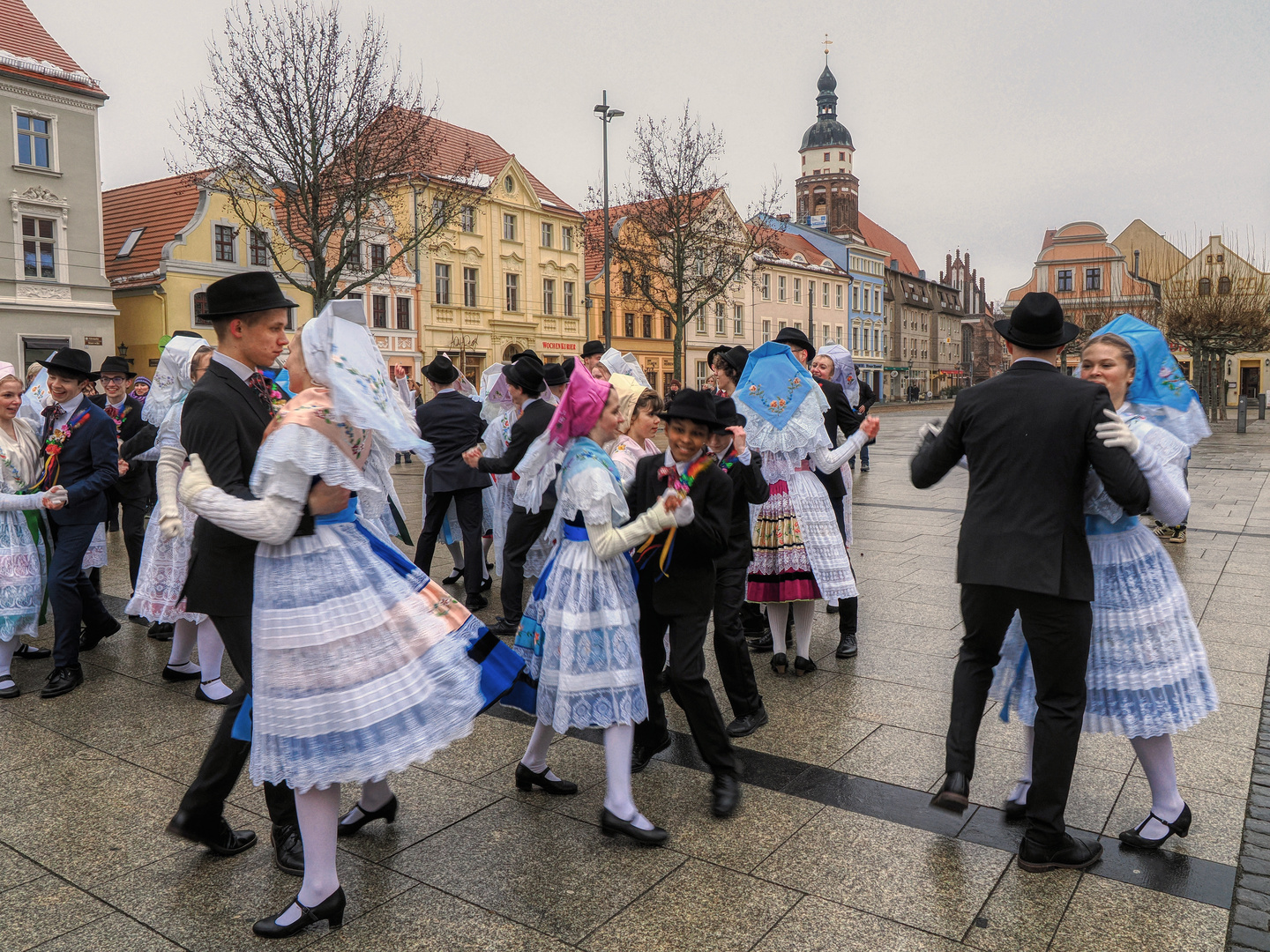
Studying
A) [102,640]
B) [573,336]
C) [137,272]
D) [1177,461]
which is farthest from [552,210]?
[1177,461]

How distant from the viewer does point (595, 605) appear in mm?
3502

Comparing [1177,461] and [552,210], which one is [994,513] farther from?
[552,210]

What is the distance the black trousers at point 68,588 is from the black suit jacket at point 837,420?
14.7 ft

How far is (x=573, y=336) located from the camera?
46.1 metres

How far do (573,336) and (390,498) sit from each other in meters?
43.2

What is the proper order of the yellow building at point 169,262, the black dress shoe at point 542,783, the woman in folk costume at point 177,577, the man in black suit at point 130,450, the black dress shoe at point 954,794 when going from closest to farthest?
the black dress shoe at point 954,794, the black dress shoe at point 542,783, the woman in folk costume at point 177,577, the man in black suit at point 130,450, the yellow building at point 169,262

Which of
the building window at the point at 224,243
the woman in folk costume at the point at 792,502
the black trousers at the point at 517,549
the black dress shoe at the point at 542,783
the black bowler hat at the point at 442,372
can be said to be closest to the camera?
the black dress shoe at the point at 542,783

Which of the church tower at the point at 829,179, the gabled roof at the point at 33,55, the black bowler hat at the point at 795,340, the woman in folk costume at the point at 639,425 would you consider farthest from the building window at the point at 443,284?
the church tower at the point at 829,179

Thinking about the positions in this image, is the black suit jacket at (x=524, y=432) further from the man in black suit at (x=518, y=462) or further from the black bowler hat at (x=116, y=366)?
the black bowler hat at (x=116, y=366)

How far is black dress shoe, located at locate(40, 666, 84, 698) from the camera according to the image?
5219mm

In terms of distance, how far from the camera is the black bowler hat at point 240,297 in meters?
3.08

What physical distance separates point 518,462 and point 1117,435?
152 inches

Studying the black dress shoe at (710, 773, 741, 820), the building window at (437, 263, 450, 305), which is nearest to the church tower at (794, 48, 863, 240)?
the building window at (437, 263, 450, 305)

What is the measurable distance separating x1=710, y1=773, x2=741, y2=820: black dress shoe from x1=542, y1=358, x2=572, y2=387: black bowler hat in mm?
3395
